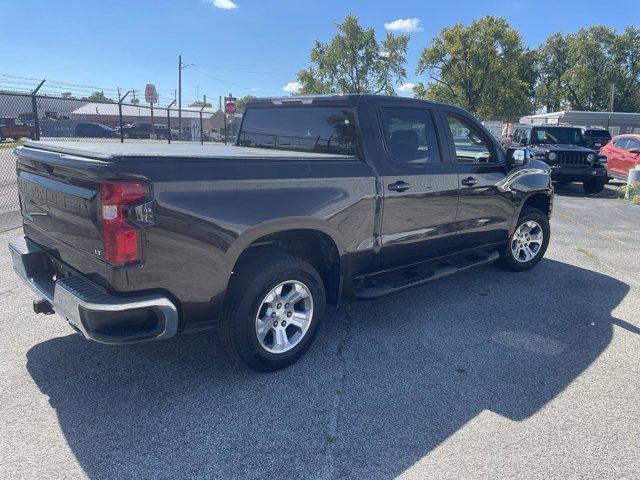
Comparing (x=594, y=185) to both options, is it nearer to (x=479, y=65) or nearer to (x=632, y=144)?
(x=632, y=144)

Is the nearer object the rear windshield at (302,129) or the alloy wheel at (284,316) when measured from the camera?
the alloy wheel at (284,316)

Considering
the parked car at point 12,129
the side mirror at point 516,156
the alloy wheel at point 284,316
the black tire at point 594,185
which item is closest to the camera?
the alloy wheel at point 284,316

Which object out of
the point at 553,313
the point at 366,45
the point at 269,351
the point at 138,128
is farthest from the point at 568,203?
the point at 138,128

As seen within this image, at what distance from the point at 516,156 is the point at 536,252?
1.50 m

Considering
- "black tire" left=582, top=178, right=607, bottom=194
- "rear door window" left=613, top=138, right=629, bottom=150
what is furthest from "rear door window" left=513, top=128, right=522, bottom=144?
"rear door window" left=613, top=138, right=629, bottom=150

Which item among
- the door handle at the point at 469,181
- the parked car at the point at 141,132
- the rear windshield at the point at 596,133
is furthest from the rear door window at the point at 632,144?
the parked car at the point at 141,132

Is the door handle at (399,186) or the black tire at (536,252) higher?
the door handle at (399,186)

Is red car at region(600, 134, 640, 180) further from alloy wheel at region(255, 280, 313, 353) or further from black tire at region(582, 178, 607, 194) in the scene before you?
alloy wheel at region(255, 280, 313, 353)

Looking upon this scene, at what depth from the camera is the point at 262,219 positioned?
315cm

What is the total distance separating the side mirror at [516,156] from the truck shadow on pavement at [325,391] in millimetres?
1591

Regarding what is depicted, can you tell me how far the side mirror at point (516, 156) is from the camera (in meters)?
5.26

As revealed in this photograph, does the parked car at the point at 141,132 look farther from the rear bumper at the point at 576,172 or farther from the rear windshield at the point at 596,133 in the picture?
the rear windshield at the point at 596,133

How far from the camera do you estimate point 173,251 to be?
9.21ft

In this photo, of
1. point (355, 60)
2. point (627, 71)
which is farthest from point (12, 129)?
point (627, 71)
